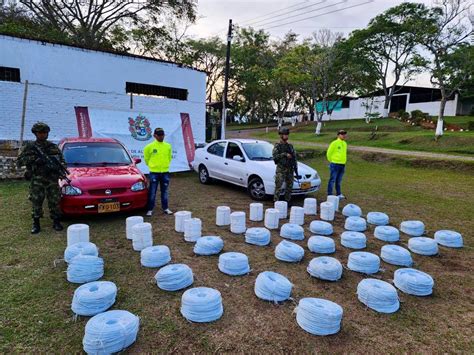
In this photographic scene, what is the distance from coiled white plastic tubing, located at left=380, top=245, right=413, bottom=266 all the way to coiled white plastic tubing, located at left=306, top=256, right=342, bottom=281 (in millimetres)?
991

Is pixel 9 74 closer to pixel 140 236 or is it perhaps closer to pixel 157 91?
pixel 157 91

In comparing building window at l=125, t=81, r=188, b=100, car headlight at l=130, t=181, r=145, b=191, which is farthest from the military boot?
building window at l=125, t=81, r=188, b=100

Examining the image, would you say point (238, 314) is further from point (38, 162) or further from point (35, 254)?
point (38, 162)

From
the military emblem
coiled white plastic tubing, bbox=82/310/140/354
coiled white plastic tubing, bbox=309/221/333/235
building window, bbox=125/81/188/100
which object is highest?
building window, bbox=125/81/188/100

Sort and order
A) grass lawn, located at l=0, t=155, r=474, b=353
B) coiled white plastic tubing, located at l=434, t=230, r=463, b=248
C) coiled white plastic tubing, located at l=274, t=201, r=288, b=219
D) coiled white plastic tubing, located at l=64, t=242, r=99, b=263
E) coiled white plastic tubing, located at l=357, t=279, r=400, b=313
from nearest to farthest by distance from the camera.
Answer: grass lawn, located at l=0, t=155, r=474, b=353 < coiled white plastic tubing, located at l=357, t=279, r=400, b=313 < coiled white plastic tubing, located at l=64, t=242, r=99, b=263 < coiled white plastic tubing, located at l=434, t=230, r=463, b=248 < coiled white plastic tubing, located at l=274, t=201, r=288, b=219

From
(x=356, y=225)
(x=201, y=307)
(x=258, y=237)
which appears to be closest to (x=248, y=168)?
(x=356, y=225)

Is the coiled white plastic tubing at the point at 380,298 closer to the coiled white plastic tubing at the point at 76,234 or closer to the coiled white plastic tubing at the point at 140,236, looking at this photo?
the coiled white plastic tubing at the point at 140,236

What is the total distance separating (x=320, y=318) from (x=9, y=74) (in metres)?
11.1

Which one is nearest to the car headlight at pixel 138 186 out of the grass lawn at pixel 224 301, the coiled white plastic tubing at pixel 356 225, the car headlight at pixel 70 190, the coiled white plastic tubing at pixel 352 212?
the grass lawn at pixel 224 301

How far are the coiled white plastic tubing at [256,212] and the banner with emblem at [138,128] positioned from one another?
511 centimetres

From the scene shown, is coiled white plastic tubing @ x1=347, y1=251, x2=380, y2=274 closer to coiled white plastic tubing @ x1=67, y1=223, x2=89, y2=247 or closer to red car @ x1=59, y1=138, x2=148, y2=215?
coiled white plastic tubing @ x1=67, y1=223, x2=89, y2=247

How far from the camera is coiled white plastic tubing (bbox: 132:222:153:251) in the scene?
14.1 feet

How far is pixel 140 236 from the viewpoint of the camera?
14.1 feet

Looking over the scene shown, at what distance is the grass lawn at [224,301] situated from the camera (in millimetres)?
2543
